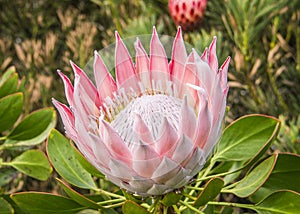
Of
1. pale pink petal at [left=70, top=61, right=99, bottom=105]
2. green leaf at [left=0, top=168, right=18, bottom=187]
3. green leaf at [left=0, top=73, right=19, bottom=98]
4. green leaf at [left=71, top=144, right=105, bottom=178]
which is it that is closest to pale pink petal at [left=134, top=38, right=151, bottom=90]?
pale pink petal at [left=70, top=61, right=99, bottom=105]

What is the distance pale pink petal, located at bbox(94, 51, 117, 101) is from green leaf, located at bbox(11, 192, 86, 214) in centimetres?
26

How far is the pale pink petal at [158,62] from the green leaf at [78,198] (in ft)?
0.97

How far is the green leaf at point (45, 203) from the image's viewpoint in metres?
1.25

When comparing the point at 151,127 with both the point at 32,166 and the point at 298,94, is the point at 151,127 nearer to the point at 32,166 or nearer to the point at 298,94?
the point at 32,166

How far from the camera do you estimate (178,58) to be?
118 centimetres

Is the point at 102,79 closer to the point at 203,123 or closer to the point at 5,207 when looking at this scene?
the point at 203,123

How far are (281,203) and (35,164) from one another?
731mm

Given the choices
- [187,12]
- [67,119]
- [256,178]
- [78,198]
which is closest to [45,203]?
[78,198]

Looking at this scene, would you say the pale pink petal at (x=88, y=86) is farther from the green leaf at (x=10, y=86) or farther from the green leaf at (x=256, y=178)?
the green leaf at (x=10, y=86)

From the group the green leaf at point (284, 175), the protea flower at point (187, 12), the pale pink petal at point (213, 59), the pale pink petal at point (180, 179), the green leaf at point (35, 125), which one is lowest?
the green leaf at point (284, 175)

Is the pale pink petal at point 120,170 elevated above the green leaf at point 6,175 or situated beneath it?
elevated above

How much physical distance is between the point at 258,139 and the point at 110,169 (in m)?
0.42

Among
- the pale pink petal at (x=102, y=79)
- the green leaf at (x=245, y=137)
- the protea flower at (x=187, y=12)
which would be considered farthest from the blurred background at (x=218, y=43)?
the pale pink petal at (x=102, y=79)

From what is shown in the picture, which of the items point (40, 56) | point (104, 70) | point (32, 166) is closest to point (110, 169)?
point (104, 70)
